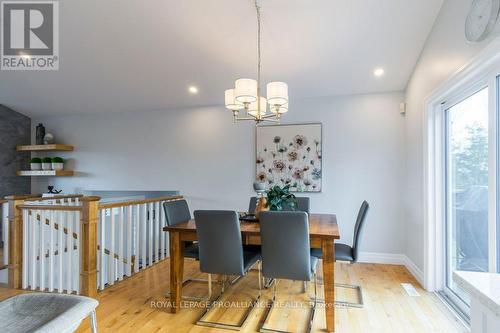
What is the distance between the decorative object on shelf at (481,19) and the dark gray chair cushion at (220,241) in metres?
2.13

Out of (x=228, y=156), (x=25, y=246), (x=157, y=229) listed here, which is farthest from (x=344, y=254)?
(x=25, y=246)

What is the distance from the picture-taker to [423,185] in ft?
10.1

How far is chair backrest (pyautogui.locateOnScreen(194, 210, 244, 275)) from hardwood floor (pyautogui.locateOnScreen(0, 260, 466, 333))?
1.51 ft

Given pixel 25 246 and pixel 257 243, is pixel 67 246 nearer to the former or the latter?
pixel 25 246

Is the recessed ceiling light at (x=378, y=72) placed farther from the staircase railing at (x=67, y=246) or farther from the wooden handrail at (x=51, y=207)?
the wooden handrail at (x=51, y=207)

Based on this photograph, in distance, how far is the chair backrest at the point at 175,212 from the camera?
299 cm

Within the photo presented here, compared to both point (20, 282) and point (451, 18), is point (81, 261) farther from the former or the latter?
point (451, 18)

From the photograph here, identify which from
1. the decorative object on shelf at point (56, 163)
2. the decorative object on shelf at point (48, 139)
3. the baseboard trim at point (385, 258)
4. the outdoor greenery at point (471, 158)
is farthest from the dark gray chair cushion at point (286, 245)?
the decorative object on shelf at point (48, 139)

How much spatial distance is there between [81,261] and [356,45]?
12.2 ft

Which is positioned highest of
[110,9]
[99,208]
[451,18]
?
[110,9]

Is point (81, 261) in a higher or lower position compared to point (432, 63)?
lower

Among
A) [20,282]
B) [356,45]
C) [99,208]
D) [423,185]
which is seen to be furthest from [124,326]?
[356,45]

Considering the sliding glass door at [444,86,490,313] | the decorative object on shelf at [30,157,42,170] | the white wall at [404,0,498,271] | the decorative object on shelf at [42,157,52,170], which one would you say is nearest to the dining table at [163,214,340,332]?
the sliding glass door at [444,86,490,313]

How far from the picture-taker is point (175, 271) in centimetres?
259
